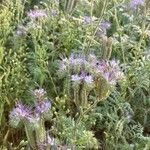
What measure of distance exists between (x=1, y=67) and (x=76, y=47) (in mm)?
546

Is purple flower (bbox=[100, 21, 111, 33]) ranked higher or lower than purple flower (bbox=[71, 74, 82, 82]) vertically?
higher

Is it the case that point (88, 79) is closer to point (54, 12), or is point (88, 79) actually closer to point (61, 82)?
point (61, 82)

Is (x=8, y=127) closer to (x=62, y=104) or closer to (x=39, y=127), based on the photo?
(x=62, y=104)

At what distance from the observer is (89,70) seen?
239 cm

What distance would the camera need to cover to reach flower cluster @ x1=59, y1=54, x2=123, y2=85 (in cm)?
221

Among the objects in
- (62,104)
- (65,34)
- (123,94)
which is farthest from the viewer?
(65,34)

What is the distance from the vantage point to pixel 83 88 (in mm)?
2230

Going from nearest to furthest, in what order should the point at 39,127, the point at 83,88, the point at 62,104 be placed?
the point at 39,127 < the point at 83,88 < the point at 62,104

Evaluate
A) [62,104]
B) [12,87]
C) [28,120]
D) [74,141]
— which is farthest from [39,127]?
[12,87]

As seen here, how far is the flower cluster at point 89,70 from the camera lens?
2.21m

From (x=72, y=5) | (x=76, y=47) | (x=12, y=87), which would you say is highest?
(x=72, y=5)

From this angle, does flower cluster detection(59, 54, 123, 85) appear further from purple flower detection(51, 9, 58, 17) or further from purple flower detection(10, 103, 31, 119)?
purple flower detection(51, 9, 58, 17)

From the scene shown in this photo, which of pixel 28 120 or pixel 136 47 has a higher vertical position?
pixel 136 47

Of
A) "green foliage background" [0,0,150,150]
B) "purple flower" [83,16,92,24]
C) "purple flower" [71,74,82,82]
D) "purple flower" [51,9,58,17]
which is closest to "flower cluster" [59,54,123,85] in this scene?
"purple flower" [71,74,82,82]
